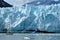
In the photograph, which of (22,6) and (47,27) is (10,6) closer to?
(22,6)

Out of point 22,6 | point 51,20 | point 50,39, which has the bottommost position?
point 50,39

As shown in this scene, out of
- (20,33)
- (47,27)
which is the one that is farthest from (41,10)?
(20,33)

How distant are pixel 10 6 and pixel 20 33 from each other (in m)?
1.01

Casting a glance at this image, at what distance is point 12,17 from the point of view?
7.57 meters

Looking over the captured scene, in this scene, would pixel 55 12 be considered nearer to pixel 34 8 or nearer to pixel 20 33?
pixel 34 8

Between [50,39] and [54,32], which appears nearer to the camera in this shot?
[50,39]

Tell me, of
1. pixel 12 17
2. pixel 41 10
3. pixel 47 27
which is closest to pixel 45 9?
pixel 41 10

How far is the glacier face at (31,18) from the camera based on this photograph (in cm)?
747

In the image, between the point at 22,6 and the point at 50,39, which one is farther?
the point at 22,6

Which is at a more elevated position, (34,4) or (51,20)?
(34,4)

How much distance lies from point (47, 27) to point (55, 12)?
0.59 m

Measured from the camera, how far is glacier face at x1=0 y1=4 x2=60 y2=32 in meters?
7.47

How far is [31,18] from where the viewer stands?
7531 millimetres

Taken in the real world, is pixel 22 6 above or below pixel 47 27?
above
